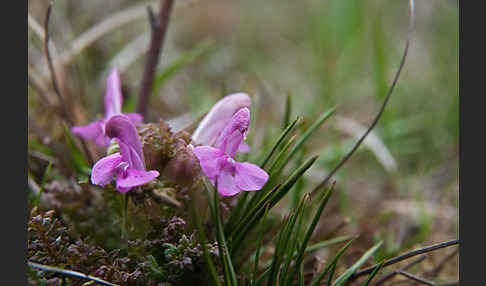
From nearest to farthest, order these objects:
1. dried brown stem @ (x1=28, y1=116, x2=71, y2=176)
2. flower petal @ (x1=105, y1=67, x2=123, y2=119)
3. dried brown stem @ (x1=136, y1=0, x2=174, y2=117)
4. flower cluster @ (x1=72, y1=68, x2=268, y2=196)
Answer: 1. flower cluster @ (x1=72, y1=68, x2=268, y2=196)
2. flower petal @ (x1=105, y1=67, x2=123, y2=119)
3. dried brown stem @ (x1=28, y1=116, x2=71, y2=176)
4. dried brown stem @ (x1=136, y1=0, x2=174, y2=117)

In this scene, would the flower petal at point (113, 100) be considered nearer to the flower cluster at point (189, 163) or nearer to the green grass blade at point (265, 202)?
the flower cluster at point (189, 163)

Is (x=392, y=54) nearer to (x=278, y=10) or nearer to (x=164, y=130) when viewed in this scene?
(x=278, y=10)

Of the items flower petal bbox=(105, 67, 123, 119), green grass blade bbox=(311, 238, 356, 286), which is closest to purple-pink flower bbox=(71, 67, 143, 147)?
flower petal bbox=(105, 67, 123, 119)

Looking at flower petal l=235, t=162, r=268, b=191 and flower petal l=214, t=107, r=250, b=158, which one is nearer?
flower petal l=235, t=162, r=268, b=191

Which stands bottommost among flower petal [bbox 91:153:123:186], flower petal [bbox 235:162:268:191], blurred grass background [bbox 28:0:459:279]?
blurred grass background [bbox 28:0:459:279]

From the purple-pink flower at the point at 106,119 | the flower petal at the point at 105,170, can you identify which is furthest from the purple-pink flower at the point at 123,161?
the purple-pink flower at the point at 106,119

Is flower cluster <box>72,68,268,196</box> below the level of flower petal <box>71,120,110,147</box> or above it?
above

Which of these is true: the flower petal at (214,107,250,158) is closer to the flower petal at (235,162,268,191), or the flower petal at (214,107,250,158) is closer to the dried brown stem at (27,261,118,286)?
the flower petal at (235,162,268,191)
